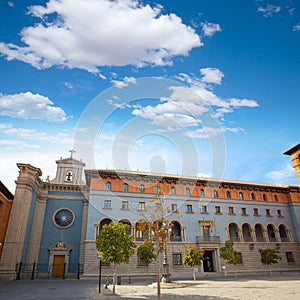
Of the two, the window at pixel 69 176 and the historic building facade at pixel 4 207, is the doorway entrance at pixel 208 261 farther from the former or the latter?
the historic building facade at pixel 4 207

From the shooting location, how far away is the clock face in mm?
34500

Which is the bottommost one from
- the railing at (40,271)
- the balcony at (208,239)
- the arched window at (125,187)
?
the railing at (40,271)

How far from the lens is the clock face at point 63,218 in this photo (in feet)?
113

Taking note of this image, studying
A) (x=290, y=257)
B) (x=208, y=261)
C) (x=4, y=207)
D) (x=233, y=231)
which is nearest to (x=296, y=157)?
(x=233, y=231)

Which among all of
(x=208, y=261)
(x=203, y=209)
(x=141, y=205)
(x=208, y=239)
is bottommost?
(x=208, y=261)

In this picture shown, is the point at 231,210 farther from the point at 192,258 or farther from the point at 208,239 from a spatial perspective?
the point at 192,258

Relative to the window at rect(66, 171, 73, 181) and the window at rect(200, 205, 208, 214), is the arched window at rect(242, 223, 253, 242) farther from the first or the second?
the window at rect(66, 171, 73, 181)

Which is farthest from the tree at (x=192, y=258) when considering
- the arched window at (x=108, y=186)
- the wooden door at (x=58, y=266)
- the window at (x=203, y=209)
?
the wooden door at (x=58, y=266)

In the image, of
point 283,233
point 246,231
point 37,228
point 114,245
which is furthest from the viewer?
point 283,233

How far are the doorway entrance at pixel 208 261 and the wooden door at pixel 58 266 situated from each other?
63.6 ft

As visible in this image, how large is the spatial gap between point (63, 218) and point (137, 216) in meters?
10.3

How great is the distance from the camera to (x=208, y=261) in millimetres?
36062

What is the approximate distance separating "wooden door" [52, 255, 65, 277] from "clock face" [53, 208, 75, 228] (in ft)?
13.2

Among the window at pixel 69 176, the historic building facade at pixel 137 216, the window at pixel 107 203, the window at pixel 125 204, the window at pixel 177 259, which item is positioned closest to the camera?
the historic building facade at pixel 137 216
